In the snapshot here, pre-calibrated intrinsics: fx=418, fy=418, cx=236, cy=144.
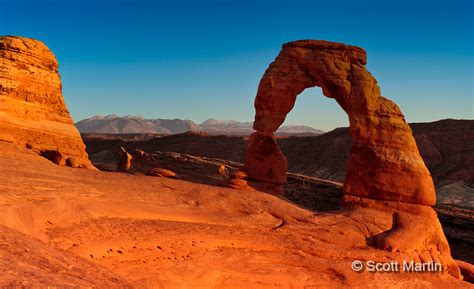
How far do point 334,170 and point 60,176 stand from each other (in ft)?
121

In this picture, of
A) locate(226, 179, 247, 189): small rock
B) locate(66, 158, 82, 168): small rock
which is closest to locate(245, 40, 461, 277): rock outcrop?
locate(226, 179, 247, 189): small rock

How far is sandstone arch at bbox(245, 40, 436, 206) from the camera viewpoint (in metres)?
13.5

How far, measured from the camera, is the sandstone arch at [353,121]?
1348 cm

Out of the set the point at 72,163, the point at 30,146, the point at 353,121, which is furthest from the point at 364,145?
the point at 30,146

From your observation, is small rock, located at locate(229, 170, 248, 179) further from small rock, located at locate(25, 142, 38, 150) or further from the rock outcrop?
small rock, located at locate(25, 142, 38, 150)

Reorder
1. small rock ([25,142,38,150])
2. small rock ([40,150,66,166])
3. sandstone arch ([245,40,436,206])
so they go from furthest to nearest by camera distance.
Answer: small rock ([25,142,38,150]), small rock ([40,150,66,166]), sandstone arch ([245,40,436,206])

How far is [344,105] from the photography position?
1471cm

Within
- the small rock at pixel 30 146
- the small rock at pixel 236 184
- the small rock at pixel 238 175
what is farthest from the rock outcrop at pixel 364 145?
the small rock at pixel 30 146

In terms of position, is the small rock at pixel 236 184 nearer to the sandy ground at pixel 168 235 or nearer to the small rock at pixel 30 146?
the sandy ground at pixel 168 235

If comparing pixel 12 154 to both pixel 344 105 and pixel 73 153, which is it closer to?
pixel 73 153

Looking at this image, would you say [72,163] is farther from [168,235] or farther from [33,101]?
[168,235]

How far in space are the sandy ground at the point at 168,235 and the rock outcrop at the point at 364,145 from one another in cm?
85

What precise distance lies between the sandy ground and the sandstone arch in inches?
55.3

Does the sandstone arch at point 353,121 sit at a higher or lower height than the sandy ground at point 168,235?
higher
